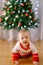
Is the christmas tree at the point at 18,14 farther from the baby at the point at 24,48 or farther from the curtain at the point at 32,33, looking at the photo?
the baby at the point at 24,48

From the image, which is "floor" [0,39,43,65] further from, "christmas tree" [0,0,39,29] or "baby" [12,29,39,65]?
"christmas tree" [0,0,39,29]

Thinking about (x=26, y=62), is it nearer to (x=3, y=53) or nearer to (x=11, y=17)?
(x=3, y=53)

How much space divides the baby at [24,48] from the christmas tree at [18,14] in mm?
745

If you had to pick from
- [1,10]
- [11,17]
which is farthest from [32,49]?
[1,10]

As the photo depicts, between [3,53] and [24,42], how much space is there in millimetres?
548

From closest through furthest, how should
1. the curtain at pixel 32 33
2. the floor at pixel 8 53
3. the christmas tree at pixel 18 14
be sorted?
the floor at pixel 8 53, the christmas tree at pixel 18 14, the curtain at pixel 32 33

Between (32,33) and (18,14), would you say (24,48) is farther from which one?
(32,33)

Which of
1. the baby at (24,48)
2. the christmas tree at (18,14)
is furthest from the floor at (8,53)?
the christmas tree at (18,14)

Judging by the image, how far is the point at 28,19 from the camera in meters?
2.97

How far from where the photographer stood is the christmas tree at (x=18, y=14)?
2955mm

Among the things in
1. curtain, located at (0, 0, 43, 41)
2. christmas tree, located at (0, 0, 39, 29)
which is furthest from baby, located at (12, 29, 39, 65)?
curtain, located at (0, 0, 43, 41)

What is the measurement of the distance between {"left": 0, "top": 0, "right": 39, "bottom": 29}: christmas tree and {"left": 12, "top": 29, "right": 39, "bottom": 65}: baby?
Result: 74 cm

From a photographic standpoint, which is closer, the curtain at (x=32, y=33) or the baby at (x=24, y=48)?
the baby at (x=24, y=48)

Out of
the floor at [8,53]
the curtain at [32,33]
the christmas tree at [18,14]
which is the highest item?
the christmas tree at [18,14]
